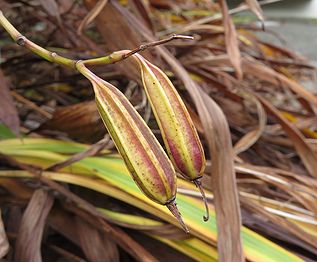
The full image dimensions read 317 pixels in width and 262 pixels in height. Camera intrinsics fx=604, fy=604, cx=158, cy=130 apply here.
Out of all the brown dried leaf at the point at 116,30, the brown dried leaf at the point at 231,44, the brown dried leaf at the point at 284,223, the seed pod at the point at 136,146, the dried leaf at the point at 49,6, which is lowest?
the seed pod at the point at 136,146

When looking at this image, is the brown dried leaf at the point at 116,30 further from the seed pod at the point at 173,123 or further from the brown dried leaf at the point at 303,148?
the seed pod at the point at 173,123

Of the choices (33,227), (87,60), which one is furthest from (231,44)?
(87,60)

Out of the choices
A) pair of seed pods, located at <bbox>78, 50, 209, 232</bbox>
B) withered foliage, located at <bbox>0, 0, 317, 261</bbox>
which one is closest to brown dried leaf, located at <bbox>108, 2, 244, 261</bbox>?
withered foliage, located at <bbox>0, 0, 317, 261</bbox>

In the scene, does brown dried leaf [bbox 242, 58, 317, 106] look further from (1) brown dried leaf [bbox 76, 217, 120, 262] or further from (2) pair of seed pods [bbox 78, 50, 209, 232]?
(2) pair of seed pods [bbox 78, 50, 209, 232]

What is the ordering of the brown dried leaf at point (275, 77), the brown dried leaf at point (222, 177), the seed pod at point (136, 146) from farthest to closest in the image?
the brown dried leaf at point (275, 77)
the brown dried leaf at point (222, 177)
the seed pod at point (136, 146)

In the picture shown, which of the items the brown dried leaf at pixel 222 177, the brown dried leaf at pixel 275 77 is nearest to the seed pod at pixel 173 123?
the brown dried leaf at pixel 222 177

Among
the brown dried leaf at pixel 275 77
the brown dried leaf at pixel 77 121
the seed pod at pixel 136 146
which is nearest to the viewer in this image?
the seed pod at pixel 136 146

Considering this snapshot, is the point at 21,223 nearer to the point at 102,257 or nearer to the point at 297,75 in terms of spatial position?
the point at 102,257

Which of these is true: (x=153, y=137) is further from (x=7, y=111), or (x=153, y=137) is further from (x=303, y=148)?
(x=303, y=148)
